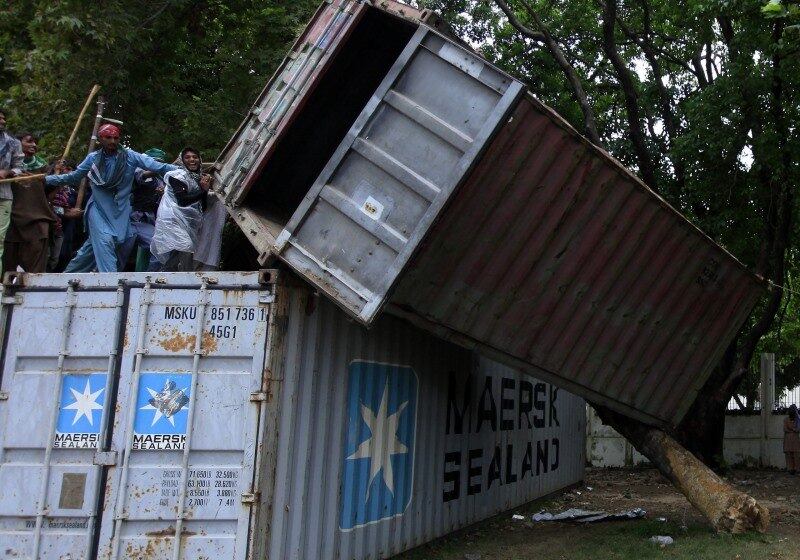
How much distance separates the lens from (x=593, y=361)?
22.7ft

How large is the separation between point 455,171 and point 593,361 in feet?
9.28

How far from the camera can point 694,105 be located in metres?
10.8

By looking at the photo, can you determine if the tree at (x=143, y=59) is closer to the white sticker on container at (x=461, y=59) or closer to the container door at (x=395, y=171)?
the container door at (x=395, y=171)

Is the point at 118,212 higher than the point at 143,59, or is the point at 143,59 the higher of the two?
the point at 143,59

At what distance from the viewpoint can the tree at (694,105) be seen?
10367 mm

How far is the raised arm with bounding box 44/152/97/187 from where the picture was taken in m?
5.96

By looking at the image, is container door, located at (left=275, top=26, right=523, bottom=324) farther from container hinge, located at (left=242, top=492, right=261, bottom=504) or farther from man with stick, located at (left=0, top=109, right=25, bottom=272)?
man with stick, located at (left=0, top=109, right=25, bottom=272)

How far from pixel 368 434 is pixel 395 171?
6.76 ft

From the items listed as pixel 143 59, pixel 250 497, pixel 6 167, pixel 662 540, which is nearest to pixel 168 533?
pixel 250 497

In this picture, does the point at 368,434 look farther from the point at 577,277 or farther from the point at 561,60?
the point at 561,60

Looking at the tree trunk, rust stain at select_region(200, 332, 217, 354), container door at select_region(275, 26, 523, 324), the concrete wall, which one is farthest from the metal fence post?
rust stain at select_region(200, 332, 217, 354)

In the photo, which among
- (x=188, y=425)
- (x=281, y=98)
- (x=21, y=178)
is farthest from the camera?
A: (x=21, y=178)

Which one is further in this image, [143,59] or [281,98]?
[143,59]

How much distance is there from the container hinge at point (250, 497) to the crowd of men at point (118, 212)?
6.14 feet
